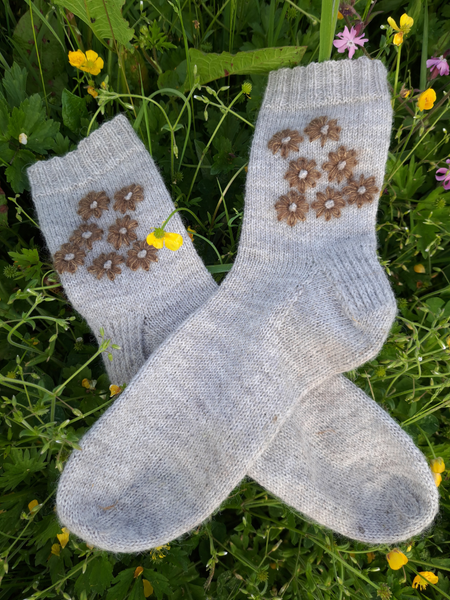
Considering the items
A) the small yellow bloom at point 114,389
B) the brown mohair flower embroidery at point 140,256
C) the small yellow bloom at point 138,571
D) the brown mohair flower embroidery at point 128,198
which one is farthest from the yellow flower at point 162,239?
the small yellow bloom at point 138,571

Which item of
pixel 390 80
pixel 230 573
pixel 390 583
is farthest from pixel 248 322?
pixel 390 80

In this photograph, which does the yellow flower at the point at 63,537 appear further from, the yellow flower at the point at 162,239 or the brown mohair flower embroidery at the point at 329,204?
the brown mohair flower embroidery at the point at 329,204

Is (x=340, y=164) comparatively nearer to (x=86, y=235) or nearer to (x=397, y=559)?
(x=86, y=235)

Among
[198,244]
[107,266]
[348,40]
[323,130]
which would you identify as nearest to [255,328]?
[198,244]

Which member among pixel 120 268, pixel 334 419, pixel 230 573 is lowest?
pixel 230 573

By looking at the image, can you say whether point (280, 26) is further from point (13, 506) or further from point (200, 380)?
point (13, 506)

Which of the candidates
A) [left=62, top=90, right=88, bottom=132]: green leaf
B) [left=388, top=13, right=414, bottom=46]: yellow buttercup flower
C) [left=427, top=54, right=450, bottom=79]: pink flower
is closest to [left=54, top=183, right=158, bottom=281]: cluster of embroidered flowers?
[left=62, top=90, right=88, bottom=132]: green leaf
